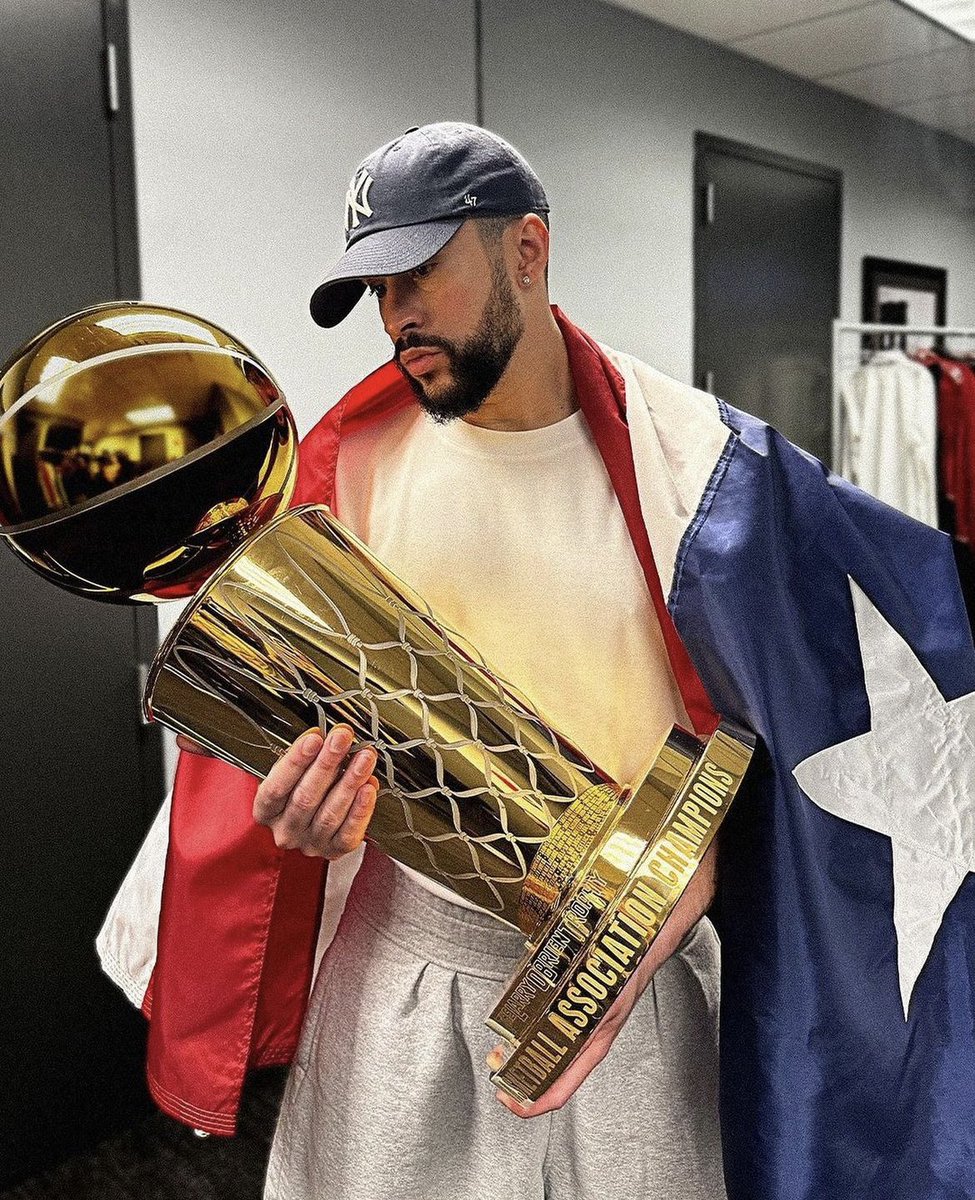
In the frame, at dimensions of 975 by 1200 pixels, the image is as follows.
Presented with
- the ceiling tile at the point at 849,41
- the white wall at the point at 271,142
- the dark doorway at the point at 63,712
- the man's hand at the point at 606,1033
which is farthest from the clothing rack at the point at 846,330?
the man's hand at the point at 606,1033

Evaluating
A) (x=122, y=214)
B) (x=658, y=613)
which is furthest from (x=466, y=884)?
(x=122, y=214)

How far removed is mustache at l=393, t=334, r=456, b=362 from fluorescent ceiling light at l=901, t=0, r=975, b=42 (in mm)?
2693

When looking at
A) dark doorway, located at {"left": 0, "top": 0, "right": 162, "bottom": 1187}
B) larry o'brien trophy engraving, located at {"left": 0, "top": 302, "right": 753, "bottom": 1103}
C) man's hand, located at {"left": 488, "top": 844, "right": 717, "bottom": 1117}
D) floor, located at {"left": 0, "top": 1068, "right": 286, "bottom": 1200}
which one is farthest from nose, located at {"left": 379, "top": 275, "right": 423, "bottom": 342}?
floor, located at {"left": 0, "top": 1068, "right": 286, "bottom": 1200}

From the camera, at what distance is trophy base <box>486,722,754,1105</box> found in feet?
1.99

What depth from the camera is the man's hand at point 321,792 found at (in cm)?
64

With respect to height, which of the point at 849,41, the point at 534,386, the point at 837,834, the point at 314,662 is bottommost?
the point at 837,834

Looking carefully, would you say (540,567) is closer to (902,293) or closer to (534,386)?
(534,386)

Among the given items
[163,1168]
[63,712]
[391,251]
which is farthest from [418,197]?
[163,1168]

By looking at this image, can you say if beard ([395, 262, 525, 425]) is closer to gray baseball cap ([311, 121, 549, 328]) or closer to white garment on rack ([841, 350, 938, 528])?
gray baseball cap ([311, 121, 549, 328])

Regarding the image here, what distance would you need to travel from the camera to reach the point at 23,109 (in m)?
1.68

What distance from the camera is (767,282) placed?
3186mm

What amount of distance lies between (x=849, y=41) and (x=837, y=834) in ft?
9.14

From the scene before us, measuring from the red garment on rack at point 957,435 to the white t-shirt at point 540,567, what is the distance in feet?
8.32

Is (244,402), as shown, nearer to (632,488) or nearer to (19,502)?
(19,502)
